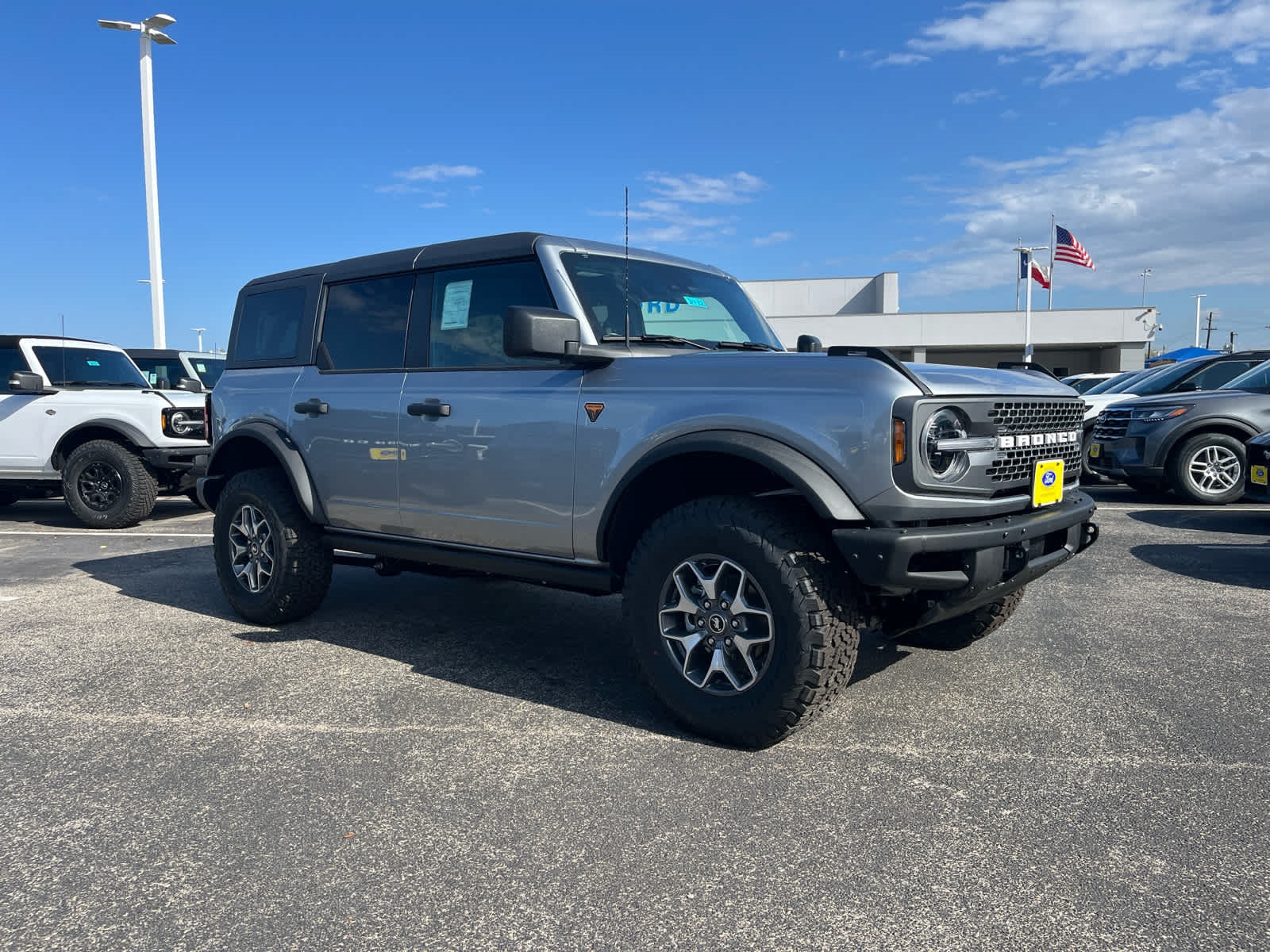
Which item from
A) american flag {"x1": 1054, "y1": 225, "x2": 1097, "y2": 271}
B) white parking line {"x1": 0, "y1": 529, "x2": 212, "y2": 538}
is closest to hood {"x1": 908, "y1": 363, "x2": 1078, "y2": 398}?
white parking line {"x1": 0, "y1": 529, "x2": 212, "y2": 538}

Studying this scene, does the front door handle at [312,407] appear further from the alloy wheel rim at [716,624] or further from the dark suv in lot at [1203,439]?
the dark suv in lot at [1203,439]

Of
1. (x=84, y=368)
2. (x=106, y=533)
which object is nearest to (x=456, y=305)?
(x=106, y=533)

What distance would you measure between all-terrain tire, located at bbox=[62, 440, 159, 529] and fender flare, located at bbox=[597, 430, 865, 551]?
7807mm

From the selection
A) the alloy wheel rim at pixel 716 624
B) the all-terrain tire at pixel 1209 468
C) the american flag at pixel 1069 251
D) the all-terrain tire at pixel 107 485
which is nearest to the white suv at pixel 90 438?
the all-terrain tire at pixel 107 485

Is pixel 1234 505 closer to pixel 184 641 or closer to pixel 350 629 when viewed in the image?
pixel 350 629

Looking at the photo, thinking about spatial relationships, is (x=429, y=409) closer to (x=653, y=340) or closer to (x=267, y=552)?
(x=653, y=340)

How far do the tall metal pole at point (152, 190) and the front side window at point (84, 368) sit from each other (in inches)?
340

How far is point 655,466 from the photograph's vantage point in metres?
3.62

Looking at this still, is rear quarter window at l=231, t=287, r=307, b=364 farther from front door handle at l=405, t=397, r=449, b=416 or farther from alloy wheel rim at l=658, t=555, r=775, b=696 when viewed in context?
alloy wheel rim at l=658, t=555, r=775, b=696

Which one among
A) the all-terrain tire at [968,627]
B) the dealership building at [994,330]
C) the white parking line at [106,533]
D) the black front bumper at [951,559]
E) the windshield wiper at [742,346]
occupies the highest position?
the dealership building at [994,330]

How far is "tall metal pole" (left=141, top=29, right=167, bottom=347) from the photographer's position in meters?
18.0

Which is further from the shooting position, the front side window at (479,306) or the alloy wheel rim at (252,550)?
the alloy wheel rim at (252,550)

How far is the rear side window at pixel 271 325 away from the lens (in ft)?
17.4

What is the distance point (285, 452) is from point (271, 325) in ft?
3.02
